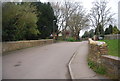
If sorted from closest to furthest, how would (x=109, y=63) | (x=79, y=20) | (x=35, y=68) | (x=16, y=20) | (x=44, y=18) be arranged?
1. (x=109, y=63)
2. (x=35, y=68)
3. (x=16, y=20)
4. (x=44, y=18)
5. (x=79, y=20)

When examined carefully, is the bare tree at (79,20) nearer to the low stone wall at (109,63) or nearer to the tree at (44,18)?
the tree at (44,18)

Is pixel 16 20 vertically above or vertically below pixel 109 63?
above

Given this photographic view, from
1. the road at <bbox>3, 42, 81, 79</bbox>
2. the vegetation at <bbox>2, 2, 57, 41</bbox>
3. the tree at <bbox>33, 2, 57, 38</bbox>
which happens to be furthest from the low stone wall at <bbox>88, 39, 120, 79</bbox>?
the tree at <bbox>33, 2, 57, 38</bbox>

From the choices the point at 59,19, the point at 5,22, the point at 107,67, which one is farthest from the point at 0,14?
the point at 59,19

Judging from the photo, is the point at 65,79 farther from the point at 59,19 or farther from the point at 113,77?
the point at 59,19

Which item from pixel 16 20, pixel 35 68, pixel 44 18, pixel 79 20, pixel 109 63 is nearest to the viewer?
pixel 109 63

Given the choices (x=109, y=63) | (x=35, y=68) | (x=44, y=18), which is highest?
(x=44, y=18)

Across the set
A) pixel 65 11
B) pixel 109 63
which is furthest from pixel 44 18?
pixel 109 63

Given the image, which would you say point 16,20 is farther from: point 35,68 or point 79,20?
point 79,20

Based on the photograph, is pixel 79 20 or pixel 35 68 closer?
pixel 35 68

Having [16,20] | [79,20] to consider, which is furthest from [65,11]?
[16,20]

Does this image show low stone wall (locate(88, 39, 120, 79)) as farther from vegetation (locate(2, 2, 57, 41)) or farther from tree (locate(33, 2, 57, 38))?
tree (locate(33, 2, 57, 38))

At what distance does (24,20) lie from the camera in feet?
80.0

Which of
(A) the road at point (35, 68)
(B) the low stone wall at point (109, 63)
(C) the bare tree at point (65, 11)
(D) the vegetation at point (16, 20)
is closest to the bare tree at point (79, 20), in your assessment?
(C) the bare tree at point (65, 11)
